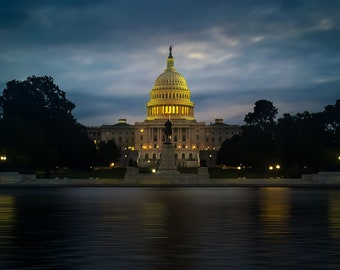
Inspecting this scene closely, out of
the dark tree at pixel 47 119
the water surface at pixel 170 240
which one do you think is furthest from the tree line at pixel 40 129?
the water surface at pixel 170 240

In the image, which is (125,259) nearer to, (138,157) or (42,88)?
(42,88)

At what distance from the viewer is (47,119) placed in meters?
100

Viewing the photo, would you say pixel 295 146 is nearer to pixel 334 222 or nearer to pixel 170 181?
pixel 170 181

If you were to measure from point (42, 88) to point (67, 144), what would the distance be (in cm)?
1159

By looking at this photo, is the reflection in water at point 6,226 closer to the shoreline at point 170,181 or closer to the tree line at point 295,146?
the shoreline at point 170,181

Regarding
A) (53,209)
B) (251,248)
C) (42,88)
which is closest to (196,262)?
(251,248)

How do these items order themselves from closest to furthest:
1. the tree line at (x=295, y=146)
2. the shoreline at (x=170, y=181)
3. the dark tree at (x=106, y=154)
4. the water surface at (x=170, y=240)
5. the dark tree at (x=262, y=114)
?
1. the water surface at (x=170, y=240)
2. the shoreline at (x=170, y=181)
3. the tree line at (x=295, y=146)
4. the dark tree at (x=106, y=154)
5. the dark tree at (x=262, y=114)

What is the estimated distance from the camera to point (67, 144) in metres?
98.1

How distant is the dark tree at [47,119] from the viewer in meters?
89.6

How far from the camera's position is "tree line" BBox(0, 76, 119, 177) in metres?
83.3

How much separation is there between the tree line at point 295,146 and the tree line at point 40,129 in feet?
85.4

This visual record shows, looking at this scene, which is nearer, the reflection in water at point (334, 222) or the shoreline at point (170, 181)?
the reflection in water at point (334, 222)

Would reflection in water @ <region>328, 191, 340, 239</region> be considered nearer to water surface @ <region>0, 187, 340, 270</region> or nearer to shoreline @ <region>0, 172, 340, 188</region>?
water surface @ <region>0, 187, 340, 270</region>

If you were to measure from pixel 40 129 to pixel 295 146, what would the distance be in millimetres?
35163
